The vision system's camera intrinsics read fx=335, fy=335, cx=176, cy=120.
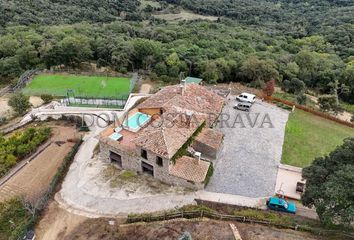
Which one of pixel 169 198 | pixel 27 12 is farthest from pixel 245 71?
pixel 27 12

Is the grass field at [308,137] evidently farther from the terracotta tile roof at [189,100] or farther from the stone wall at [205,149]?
the terracotta tile roof at [189,100]

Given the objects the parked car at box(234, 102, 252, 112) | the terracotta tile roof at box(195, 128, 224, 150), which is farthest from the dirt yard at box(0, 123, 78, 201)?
the parked car at box(234, 102, 252, 112)

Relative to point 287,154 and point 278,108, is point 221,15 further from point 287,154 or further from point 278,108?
point 287,154

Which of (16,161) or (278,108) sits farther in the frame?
(278,108)

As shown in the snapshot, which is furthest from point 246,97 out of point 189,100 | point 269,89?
point 189,100

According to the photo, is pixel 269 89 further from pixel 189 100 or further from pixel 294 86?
pixel 189 100

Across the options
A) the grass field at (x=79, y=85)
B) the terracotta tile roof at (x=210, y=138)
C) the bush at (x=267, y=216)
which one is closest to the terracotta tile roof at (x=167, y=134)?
the terracotta tile roof at (x=210, y=138)

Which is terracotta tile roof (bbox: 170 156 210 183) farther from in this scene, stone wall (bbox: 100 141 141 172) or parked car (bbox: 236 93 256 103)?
parked car (bbox: 236 93 256 103)
